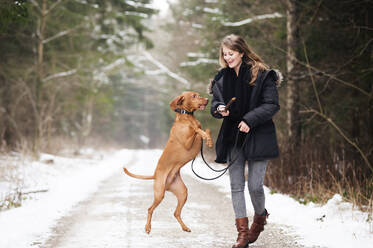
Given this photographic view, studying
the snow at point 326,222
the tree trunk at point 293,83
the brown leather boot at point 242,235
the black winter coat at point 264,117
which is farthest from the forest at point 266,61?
the brown leather boot at point 242,235

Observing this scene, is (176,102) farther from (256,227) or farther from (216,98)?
(256,227)

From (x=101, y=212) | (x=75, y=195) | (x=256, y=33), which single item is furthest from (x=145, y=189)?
(x=256, y=33)

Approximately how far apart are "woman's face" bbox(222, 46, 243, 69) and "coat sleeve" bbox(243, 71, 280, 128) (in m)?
0.34

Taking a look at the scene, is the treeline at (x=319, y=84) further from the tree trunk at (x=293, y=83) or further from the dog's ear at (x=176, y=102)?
the dog's ear at (x=176, y=102)

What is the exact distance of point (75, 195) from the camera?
8.33m

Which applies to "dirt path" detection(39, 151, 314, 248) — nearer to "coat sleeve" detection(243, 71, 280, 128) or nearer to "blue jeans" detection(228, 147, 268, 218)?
"blue jeans" detection(228, 147, 268, 218)

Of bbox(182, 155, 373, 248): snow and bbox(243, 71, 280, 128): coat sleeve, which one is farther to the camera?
bbox(182, 155, 373, 248): snow

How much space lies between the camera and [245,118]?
3.73 metres

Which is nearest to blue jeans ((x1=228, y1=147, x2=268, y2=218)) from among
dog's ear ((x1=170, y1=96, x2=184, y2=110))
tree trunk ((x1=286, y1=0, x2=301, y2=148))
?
dog's ear ((x1=170, y1=96, x2=184, y2=110))

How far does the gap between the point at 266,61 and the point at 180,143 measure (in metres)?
5.86

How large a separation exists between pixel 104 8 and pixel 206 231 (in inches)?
525

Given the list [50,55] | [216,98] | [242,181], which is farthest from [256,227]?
[50,55]

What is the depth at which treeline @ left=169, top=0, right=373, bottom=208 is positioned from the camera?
292 inches

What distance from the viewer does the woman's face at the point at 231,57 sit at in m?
3.93
